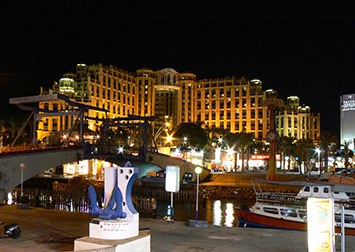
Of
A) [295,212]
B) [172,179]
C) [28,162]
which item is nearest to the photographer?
[172,179]

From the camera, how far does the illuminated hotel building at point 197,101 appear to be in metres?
156

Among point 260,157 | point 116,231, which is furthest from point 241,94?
point 116,231

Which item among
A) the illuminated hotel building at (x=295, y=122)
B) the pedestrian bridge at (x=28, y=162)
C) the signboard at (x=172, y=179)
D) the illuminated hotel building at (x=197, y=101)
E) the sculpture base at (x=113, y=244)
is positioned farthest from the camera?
the illuminated hotel building at (x=295, y=122)

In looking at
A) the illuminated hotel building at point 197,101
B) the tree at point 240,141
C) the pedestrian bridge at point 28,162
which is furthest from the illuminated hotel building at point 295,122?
the pedestrian bridge at point 28,162

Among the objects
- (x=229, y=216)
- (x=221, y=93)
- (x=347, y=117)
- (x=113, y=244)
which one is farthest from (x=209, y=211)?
(x=347, y=117)

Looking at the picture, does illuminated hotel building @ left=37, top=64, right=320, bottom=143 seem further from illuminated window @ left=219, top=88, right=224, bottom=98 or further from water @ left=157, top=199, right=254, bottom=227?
water @ left=157, top=199, right=254, bottom=227

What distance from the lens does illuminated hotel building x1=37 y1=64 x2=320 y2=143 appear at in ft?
511

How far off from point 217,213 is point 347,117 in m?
157

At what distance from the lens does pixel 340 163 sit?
494 feet

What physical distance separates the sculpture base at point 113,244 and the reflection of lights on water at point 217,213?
27.6 m

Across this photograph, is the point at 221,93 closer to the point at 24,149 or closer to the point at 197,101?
the point at 197,101

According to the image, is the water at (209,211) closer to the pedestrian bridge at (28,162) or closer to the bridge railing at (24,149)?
the pedestrian bridge at (28,162)

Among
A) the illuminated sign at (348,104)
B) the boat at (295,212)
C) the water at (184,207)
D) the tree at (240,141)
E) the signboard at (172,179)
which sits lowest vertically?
the water at (184,207)

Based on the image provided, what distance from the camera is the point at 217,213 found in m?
47.7
